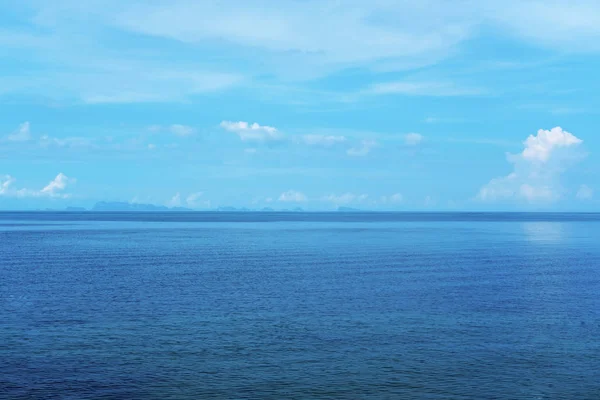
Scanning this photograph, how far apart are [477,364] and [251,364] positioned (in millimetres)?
10627

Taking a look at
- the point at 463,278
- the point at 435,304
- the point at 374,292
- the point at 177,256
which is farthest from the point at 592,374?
the point at 177,256

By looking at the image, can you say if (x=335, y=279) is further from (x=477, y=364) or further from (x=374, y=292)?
(x=477, y=364)

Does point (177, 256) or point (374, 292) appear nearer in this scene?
point (374, 292)

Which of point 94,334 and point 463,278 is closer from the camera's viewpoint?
point 94,334

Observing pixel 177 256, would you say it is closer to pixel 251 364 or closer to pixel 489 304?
pixel 489 304

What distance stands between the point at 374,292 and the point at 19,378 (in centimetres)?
3052

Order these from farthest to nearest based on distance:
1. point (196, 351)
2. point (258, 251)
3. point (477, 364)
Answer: point (258, 251) < point (196, 351) < point (477, 364)

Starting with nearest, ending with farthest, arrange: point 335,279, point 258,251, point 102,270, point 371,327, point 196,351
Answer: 1. point 196,351
2. point 371,327
3. point 335,279
4. point 102,270
5. point 258,251

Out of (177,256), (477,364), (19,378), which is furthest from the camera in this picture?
(177,256)

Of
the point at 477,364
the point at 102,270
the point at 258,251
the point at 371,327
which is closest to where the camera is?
the point at 477,364

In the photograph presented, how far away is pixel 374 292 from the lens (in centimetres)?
5269

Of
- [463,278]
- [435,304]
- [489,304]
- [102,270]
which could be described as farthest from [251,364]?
[102,270]

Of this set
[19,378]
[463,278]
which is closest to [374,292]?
[463,278]

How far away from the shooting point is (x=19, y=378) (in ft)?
92.4
